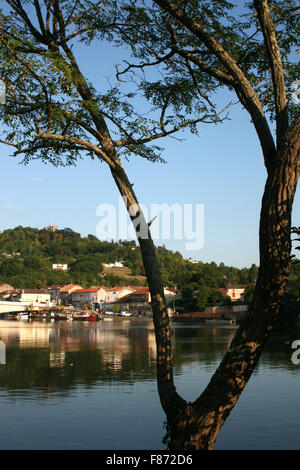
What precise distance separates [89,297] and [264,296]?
14175 centimetres

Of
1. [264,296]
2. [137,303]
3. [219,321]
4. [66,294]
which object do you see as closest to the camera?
[264,296]

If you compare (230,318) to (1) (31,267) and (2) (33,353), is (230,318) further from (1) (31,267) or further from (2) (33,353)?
(1) (31,267)

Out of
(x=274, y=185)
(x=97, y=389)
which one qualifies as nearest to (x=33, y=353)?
(x=97, y=389)

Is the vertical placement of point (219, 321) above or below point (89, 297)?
below

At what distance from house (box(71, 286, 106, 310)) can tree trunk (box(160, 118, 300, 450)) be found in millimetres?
135494

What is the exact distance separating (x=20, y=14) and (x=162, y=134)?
250 centimetres

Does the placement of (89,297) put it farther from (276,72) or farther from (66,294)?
(276,72)

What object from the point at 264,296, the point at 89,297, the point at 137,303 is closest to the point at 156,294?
the point at 264,296

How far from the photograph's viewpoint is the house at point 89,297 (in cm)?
14125

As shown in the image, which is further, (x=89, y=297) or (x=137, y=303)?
(x=89, y=297)

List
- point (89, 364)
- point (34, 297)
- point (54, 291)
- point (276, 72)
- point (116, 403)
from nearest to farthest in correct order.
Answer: point (276, 72) < point (116, 403) < point (89, 364) < point (34, 297) < point (54, 291)

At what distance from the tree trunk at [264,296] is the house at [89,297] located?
13549 centimetres

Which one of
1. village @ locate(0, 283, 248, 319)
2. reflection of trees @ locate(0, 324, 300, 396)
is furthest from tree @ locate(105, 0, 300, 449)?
village @ locate(0, 283, 248, 319)

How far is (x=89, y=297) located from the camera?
144625 millimetres
